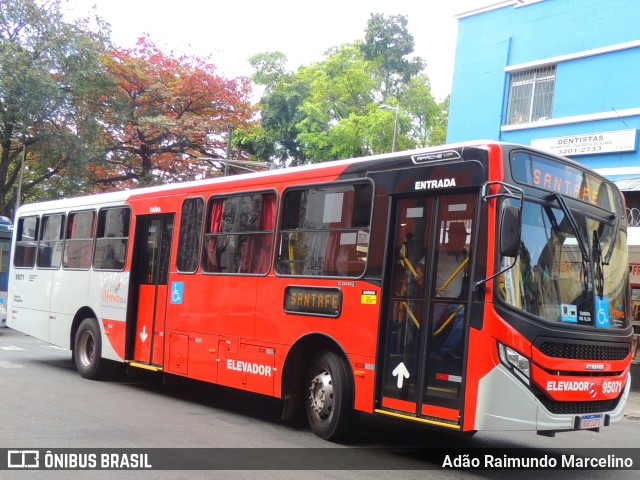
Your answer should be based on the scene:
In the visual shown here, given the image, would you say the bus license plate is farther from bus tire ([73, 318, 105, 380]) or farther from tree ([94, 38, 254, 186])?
tree ([94, 38, 254, 186])

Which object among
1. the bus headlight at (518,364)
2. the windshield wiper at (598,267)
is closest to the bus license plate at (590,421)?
the bus headlight at (518,364)

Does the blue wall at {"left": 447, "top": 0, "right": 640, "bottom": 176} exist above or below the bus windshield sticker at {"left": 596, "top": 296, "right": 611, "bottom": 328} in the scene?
above

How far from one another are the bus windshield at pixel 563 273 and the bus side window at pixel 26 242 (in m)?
10.8

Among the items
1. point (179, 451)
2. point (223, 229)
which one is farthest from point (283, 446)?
point (223, 229)

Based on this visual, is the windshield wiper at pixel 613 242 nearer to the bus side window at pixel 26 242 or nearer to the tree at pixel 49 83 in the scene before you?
the bus side window at pixel 26 242

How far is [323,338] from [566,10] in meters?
13.3

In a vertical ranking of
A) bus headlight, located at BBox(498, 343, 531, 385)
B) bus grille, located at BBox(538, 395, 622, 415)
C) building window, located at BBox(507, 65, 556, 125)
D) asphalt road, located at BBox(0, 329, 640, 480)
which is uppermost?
building window, located at BBox(507, 65, 556, 125)

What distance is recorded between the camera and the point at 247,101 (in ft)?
120

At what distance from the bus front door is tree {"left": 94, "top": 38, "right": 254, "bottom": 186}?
25.9 metres

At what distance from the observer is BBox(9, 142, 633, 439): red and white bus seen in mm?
6391

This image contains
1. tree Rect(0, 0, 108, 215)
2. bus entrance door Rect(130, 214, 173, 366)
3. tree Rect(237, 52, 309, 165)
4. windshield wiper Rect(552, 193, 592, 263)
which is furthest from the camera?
tree Rect(237, 52, 309, 165)

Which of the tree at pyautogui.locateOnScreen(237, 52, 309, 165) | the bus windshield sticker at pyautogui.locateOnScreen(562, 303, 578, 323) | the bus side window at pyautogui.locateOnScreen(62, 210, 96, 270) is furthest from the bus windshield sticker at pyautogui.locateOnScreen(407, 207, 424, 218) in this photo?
the tree at pyautogui.locateOnScreen(237, 52, 309, 165)

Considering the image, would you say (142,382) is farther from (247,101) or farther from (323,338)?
(247,101)

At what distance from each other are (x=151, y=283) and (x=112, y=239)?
4.70ft
